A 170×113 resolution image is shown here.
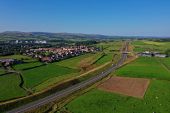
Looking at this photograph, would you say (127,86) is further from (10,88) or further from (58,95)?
(10,88)

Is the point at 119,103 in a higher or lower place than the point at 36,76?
higher

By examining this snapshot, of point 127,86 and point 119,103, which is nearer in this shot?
point 119,103

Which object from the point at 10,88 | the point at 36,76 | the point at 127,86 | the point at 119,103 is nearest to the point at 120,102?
the point at 119,103

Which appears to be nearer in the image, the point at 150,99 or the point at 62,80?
the point at 150,99

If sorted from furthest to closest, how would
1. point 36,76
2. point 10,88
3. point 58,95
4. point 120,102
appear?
point 36,76 < point 10,88 < point 58,95 < point 120,102

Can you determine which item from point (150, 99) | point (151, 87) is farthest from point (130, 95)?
point (151, 87)

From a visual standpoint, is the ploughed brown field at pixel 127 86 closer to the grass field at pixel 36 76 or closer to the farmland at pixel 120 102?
the farmland at pixel 120 102

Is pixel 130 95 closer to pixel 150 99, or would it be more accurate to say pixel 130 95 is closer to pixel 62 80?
pixel 150 99
